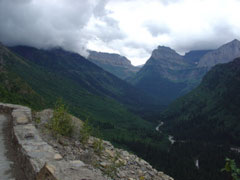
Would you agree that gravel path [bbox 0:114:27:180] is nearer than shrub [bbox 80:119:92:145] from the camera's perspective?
Yes

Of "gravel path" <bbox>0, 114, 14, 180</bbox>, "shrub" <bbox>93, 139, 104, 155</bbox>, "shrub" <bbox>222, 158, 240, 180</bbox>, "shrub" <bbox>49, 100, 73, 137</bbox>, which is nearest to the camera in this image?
"shrub" <bbox>222, 158, 240, 180</bbox>

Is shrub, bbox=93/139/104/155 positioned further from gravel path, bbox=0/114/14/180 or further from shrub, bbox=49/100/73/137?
gravel path, bbox=0/114/14/180

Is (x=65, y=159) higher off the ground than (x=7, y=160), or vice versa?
(x=65, y=159)

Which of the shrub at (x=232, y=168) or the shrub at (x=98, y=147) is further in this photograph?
the shrub at (x=98, y=147)

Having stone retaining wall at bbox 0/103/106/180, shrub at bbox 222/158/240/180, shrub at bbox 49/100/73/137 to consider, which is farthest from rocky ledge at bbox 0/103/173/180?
shrub at bbox 222/158/240/180

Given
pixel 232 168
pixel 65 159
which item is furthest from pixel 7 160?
pixel 232 168

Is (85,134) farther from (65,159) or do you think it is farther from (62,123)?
(65,159)

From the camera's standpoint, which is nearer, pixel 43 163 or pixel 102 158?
pixel 43 163

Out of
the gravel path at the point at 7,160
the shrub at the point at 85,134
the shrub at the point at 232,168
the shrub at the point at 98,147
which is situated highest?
the shrub at the point at 232,168

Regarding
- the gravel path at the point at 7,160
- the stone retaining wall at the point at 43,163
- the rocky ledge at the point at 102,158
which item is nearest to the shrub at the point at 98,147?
the rocky ledge at the point at 102,158

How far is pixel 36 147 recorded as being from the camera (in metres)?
8.58

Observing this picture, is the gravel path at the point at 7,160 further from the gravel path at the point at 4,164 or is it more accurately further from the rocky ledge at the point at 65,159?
the rocky ledge at the point at 65,159

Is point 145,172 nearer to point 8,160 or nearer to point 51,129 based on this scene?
point 51,129

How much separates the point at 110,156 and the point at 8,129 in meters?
7.48
